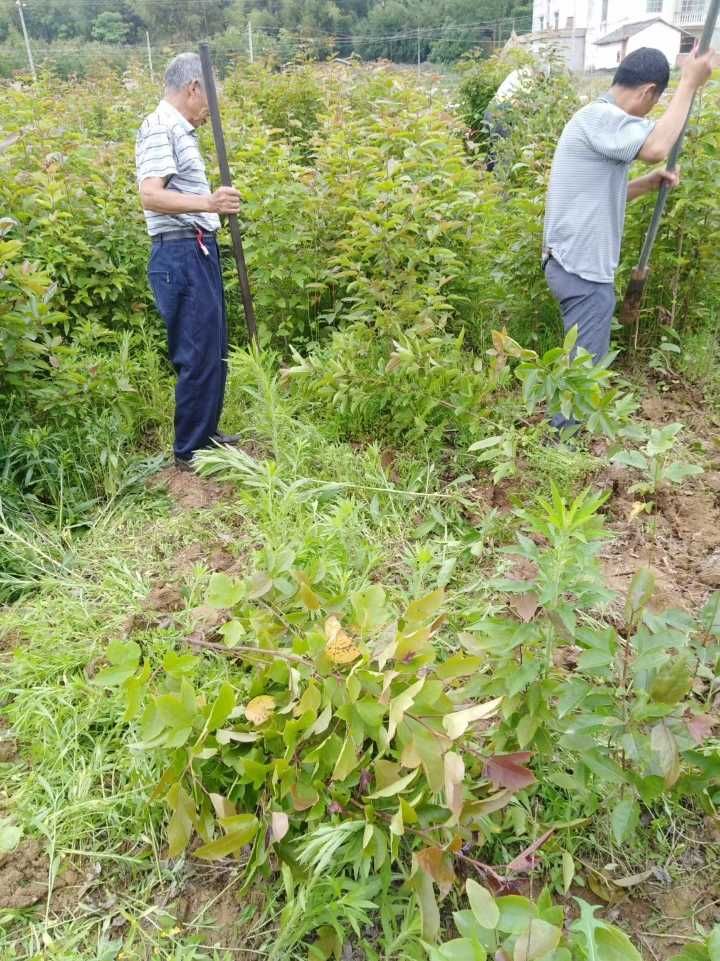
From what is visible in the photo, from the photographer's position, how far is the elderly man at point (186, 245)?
128 inches

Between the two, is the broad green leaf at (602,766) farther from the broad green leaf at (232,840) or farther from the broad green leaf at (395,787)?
the broad green leaf at (232,840)

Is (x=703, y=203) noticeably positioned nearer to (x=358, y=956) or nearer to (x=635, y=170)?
(x=635, y=170)

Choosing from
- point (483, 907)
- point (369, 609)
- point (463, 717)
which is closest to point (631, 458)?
point (369, 609)

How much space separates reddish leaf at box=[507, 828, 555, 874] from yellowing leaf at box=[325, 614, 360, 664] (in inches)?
22.5

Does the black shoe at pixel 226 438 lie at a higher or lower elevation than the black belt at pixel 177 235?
lower

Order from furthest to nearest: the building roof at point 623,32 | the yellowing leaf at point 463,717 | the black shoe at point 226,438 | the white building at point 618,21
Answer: the white building at point 618,21 < the building roof at point 623,32 < the black shoe at point 226,438 < the yellowing leaf at point 463,717

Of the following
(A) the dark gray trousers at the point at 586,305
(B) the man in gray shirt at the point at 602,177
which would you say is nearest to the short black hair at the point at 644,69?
(B) the man in gray shirt at the point at 602,177

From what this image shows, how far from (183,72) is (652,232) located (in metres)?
2.50

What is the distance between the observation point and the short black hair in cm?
321

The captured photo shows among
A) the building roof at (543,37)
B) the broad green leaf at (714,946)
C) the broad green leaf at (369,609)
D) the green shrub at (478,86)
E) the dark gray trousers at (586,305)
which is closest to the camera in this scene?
the broad green leaf at (714,946)

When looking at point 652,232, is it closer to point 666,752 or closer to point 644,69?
point 644,69

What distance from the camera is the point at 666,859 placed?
1754mm

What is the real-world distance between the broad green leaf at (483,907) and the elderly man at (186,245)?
284 cm

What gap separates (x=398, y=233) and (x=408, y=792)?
275 cm
